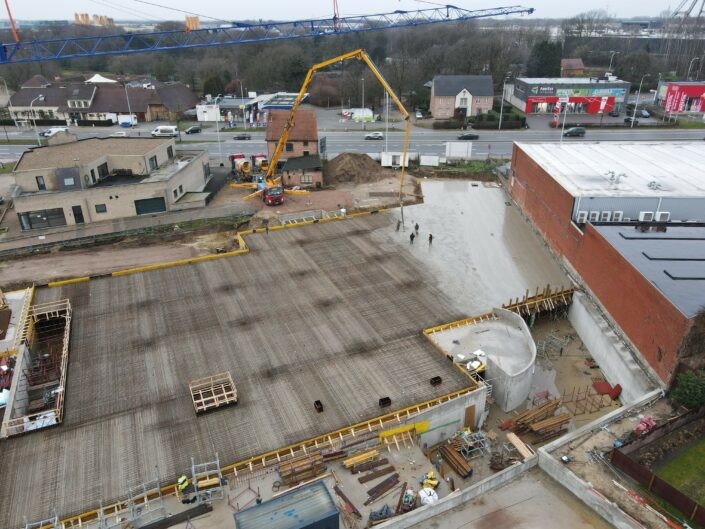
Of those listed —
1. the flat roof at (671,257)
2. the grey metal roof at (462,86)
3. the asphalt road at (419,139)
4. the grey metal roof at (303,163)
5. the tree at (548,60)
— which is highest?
the tree at (548,60)

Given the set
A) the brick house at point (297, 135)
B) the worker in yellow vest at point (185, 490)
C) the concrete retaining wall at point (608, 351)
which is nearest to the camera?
the worker in yellow vest at point (185, 490)

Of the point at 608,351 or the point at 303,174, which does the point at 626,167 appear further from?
the point at 303,174

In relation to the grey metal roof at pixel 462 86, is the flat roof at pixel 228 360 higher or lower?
lower

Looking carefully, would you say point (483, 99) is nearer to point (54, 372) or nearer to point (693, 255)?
point (693, 255)

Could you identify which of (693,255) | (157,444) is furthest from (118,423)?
(693,255)

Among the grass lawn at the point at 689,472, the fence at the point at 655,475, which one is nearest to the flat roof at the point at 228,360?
the fence at the point at 655,475

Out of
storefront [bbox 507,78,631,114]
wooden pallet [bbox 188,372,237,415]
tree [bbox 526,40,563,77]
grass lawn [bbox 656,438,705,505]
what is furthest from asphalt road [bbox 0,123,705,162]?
grass lawn [bbox 656,438,705,505]

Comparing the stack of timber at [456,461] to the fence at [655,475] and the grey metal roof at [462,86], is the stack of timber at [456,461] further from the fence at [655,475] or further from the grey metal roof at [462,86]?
the grey metal roof at [462,86]
